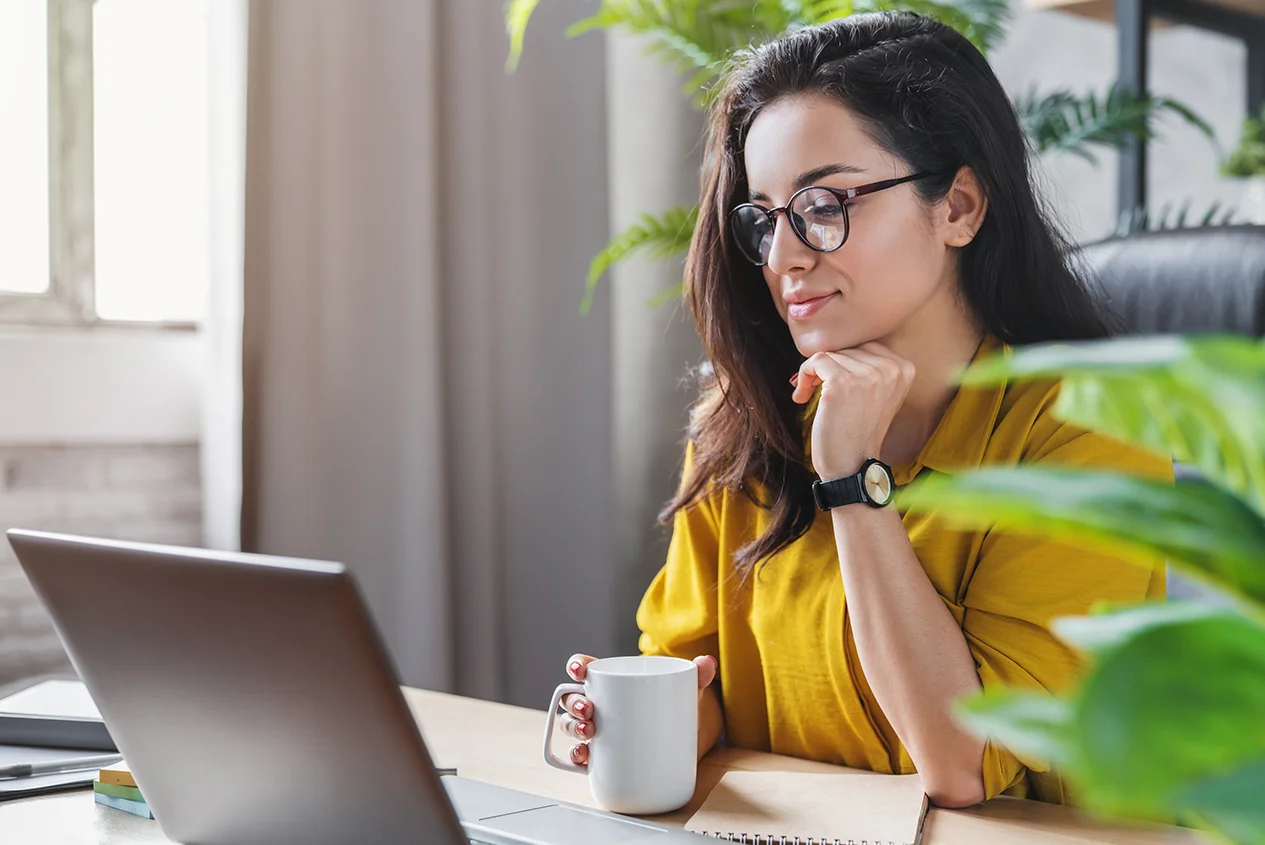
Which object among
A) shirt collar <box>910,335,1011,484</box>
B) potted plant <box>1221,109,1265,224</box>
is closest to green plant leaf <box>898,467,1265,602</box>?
shirt collar <box>910,335,1011,484</box>

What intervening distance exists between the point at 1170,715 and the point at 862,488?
89 cm

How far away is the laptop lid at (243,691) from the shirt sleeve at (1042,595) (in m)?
0.60

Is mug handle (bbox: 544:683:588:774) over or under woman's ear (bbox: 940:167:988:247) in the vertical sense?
under

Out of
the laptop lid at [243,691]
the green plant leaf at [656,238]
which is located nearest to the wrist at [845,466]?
the laptop lid at [243,691]

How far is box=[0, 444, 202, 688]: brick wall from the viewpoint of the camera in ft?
5.89

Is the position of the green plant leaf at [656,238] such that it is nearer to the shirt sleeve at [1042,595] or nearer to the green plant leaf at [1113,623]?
the shirt sleeve at [1042,595]

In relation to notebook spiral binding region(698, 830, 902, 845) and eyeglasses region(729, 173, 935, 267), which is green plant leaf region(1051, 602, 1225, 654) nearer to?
notebook spiral binding region(698, 830, 902, 845)

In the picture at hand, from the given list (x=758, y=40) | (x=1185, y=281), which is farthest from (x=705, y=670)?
(x=758, y=40)

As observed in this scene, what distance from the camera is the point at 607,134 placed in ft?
7.93

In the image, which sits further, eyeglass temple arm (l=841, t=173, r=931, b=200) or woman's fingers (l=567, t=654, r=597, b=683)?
eyeglass temple arm (l=841, t=173, r=931, b=200)

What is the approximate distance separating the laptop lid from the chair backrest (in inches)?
39.8

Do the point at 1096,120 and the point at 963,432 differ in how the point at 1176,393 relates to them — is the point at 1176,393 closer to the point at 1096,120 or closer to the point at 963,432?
the point at 963,432

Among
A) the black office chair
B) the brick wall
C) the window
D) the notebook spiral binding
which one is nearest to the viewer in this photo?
the notebook spiral binding

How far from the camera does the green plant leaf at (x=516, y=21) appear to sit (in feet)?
6.27
